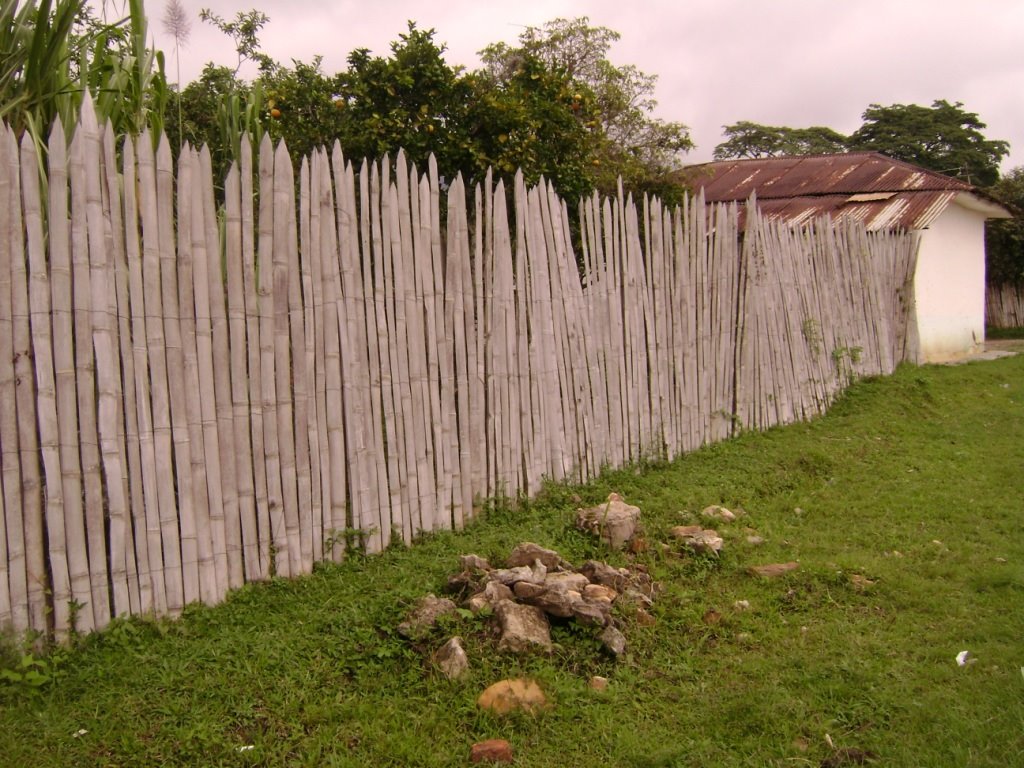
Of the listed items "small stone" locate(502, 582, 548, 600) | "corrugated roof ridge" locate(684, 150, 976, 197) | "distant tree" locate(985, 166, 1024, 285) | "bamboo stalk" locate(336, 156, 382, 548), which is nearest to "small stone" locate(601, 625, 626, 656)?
"small stone" locate(502, 582, 548, 600)

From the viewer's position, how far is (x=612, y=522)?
4543mm

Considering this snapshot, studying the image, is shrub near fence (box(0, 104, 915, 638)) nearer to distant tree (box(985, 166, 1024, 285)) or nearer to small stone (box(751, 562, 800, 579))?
small stone (box(751, 562, 800, 579))

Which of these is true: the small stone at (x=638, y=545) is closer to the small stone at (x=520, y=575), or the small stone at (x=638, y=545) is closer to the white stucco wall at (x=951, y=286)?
the small stone at (x=520, y=575)

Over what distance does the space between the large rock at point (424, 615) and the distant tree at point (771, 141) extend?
107 ft

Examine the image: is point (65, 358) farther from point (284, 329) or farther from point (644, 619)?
point (644, 619)

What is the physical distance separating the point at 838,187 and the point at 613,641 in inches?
528

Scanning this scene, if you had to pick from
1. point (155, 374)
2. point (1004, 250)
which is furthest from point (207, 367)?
point (1004, 250)

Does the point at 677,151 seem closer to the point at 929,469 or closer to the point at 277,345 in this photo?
the point at 929,469

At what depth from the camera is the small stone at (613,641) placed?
3.42m

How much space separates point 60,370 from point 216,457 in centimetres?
70

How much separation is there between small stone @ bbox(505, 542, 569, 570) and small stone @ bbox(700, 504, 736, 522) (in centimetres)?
151

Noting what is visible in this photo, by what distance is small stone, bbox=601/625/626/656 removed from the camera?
3424 millimetres

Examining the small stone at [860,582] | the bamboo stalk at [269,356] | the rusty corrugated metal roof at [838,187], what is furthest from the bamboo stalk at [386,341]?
the rusty corrugated metal roof at [838,187]

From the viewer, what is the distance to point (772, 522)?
5.26 meters
